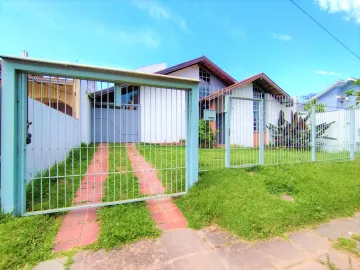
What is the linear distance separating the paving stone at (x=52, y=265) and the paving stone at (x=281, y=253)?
2.12m

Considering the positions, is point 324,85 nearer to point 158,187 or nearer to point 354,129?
point 354,129

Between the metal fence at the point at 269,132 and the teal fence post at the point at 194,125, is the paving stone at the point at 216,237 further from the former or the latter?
the metal fence at the point at 269,132

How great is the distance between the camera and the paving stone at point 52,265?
1.79 meters

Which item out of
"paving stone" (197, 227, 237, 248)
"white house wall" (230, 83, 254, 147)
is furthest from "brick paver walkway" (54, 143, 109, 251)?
"white house wall" (230, 83, 254, 147)

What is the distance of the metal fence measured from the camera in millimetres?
4641

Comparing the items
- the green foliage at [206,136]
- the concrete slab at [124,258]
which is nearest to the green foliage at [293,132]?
the green foliage at [206,136]

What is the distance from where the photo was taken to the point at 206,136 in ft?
15.3

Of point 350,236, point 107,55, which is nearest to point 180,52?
point 107,55

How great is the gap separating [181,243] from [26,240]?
5.74 feet

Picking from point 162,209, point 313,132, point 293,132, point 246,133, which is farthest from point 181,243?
point 313,132

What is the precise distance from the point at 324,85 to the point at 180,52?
15.3 meters

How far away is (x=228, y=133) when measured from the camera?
14.3 ft

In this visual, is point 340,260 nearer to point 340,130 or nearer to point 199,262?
point 199,262

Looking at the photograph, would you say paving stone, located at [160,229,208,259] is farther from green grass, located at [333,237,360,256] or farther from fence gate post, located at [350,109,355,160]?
fence gate post, located at [350,109,355,160]
